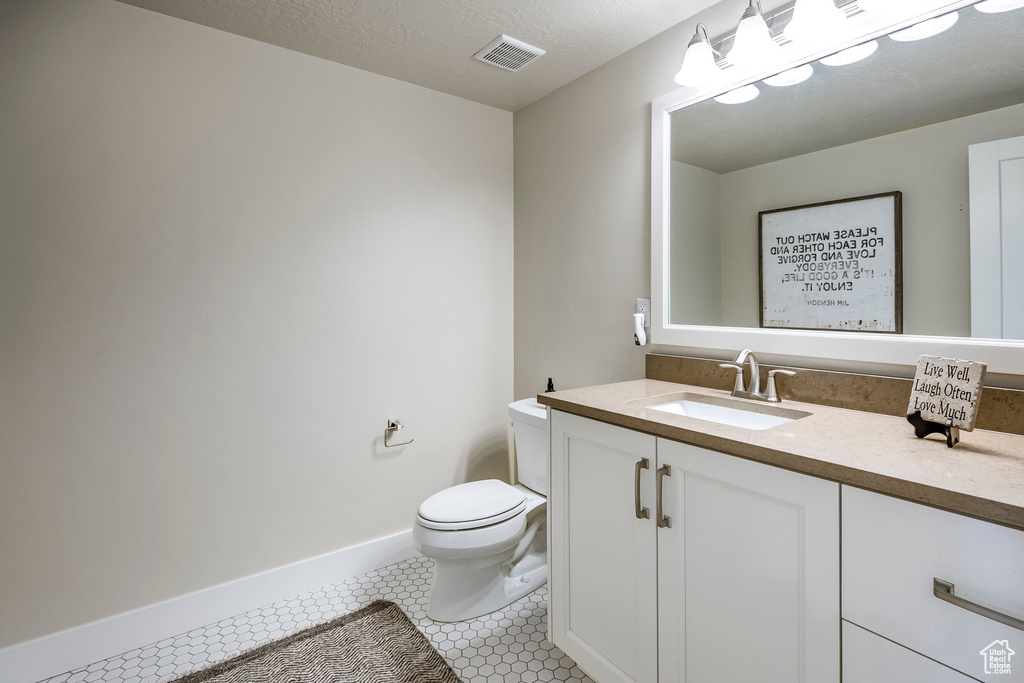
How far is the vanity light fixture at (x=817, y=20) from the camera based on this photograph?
53.7 inches

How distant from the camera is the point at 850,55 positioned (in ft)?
4.66

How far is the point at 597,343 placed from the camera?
7.39ft

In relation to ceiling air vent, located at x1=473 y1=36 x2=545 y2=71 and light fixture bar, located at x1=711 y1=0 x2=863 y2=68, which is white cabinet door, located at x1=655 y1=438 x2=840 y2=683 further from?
ceiling air vent, located at x1=473 y1=36 x2=545 y2=71

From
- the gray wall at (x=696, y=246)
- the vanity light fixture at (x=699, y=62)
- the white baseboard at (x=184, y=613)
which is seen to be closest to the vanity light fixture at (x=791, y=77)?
the vanity light fixture at (x=699, y=62)

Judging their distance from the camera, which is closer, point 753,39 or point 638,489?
point 638,489

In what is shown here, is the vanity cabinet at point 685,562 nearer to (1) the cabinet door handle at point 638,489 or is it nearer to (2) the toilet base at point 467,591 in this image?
(1) the cabinet door handle at point 638,489

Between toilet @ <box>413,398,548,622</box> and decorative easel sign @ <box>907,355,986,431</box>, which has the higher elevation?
decorative easel sign @ <box>907,355,986,431</box>

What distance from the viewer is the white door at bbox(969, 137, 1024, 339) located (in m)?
1.15

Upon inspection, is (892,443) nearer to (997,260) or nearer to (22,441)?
(997,260)

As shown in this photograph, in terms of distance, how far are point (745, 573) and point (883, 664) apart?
26cm

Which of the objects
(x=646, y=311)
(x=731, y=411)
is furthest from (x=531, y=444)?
(x=731, y=411)

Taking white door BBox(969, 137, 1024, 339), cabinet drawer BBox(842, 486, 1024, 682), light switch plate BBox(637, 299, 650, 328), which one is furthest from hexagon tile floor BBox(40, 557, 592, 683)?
white door BBox(969, 137, 1024, 339)

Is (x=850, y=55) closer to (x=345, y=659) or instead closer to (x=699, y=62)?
(x=699, y=62)

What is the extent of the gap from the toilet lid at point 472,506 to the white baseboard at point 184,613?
611 millimetres
